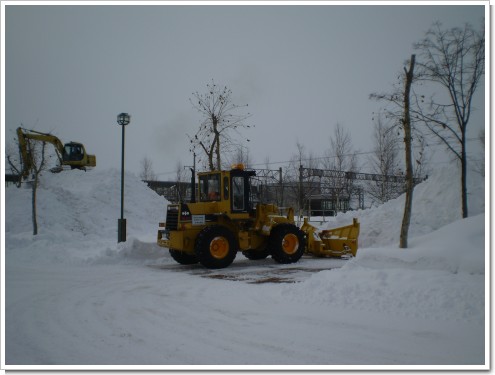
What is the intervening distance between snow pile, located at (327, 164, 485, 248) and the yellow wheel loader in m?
2.90

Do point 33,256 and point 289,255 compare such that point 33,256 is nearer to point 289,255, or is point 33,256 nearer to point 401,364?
point 289,255

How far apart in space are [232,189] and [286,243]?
7.89 feet

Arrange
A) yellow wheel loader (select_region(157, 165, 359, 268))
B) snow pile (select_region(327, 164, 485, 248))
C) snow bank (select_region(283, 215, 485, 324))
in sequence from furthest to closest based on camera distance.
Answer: snow pile (select_region(327, 164, 485, 248)) < yellow wheel loader (select_region(157, 165, 359, 268)) < snow bank (select_region(283, 215, 485, 324))

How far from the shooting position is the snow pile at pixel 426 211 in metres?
16.3

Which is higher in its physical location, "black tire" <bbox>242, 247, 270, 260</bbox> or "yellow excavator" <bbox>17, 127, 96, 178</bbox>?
"yellow excavator" <bbox>17, 127, 96, 178</bbox>

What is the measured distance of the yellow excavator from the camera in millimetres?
18016

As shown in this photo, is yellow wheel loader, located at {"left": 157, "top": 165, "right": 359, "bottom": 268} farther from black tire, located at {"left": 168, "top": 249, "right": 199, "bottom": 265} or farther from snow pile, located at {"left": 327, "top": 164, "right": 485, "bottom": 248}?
snow pile, located at {"left": 327, "top": 164, "right": 485, "bottom": 248}

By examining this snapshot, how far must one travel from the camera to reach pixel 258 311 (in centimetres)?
688

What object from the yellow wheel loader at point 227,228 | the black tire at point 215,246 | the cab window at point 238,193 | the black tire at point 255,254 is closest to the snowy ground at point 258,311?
the black tire at point 215,246

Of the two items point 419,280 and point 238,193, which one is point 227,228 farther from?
point 419,280

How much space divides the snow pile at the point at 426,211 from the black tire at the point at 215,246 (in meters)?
6.33

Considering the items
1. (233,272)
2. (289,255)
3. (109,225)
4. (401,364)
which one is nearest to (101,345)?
(401,364)

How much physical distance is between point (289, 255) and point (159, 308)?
20.6 ft

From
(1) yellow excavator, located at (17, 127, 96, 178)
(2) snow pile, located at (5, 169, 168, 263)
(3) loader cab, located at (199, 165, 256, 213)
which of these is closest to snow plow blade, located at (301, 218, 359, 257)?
(3) loader cab, located at (199, 165, 256, 213)
